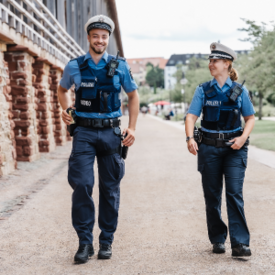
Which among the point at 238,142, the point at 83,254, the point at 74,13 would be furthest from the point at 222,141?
the point at 74,13

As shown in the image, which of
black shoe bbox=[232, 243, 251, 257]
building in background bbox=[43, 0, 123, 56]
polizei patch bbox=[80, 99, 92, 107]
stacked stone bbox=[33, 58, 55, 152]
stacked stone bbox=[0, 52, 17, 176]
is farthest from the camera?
building in background bbox=[43, 0, 123, 56]

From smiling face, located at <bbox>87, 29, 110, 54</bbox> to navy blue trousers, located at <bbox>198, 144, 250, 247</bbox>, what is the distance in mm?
1227

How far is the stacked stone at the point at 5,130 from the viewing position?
9.30 metres

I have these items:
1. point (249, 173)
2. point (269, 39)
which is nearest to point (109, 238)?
point (249, 173)

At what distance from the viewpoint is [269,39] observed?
70.5 feet

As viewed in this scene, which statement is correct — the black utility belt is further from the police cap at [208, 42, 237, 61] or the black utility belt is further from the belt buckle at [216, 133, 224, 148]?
the police cap at [208, 42, 237, 61]

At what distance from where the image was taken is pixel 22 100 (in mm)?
11578

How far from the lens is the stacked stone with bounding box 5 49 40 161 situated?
11.4 metres

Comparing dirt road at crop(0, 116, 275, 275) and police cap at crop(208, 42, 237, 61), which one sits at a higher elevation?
police cap at crop(208, 42, 237, 61)

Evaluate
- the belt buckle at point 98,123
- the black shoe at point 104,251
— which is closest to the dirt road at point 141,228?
the black shoe at point 104,251

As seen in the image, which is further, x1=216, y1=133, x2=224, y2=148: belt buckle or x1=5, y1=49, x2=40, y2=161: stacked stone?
x1=5, y1=49, x2=40, y2=161: stacked stone

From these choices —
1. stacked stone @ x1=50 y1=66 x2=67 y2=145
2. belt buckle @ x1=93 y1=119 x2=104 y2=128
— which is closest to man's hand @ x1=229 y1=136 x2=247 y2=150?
belt buckle @ x1=93 y1=119 x2=104 y2=128

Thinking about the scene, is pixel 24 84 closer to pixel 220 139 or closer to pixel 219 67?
pixel 219 67

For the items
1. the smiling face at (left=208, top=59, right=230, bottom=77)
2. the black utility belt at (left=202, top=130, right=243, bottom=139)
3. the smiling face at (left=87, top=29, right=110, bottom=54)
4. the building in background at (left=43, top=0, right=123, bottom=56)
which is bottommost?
the black utility belt at (left=202, top=130, right=243, bottom=139)
